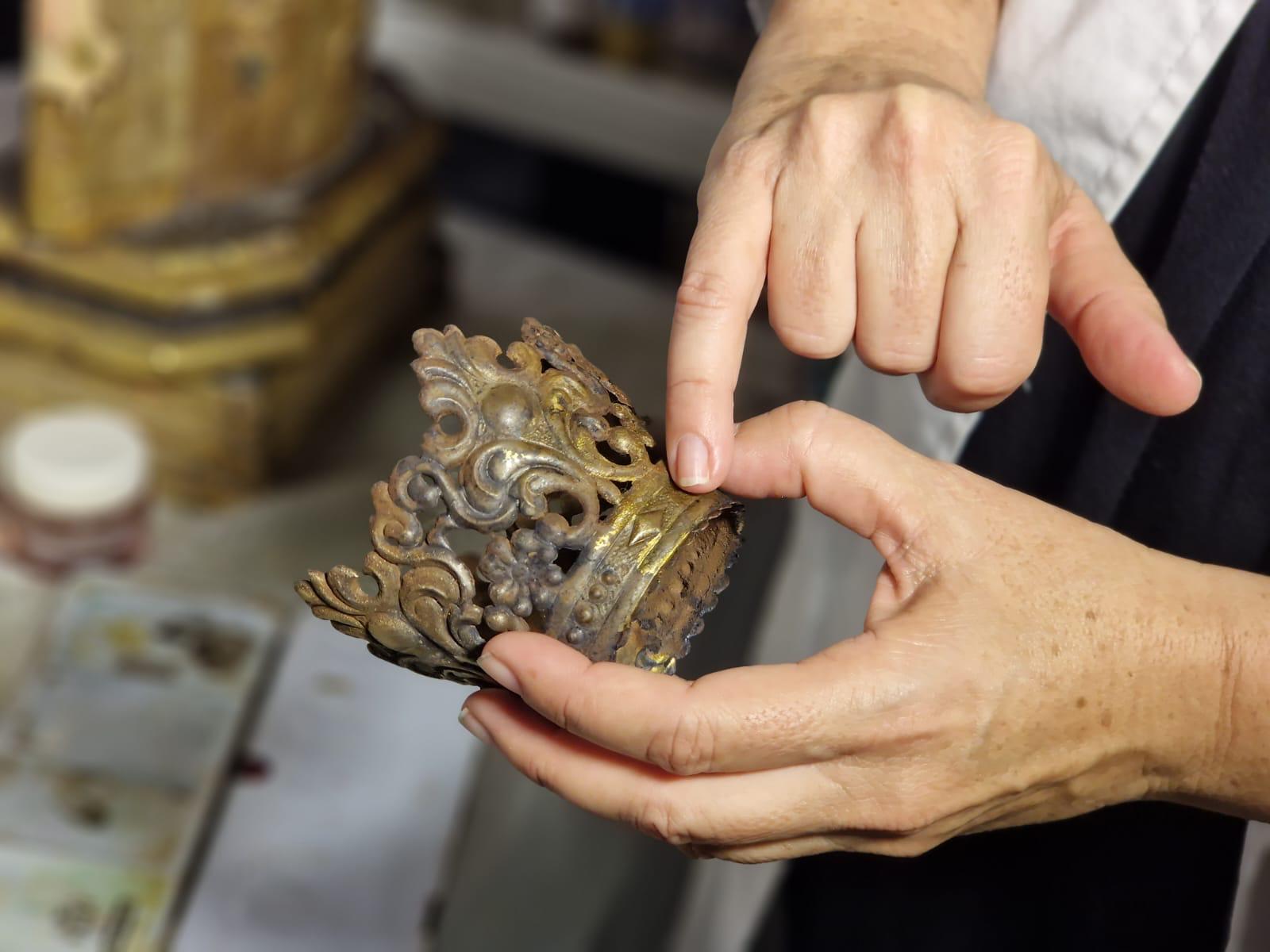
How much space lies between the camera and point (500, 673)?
2.43 ft

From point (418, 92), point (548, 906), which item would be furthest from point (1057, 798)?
point (418, 92)

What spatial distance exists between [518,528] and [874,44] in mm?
378

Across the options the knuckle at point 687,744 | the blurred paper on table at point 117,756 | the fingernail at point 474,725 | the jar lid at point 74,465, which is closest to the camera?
the knuckle at point 687,744

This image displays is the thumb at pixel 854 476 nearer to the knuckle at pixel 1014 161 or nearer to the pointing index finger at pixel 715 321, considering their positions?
the pointing index finger at pixel 715 321

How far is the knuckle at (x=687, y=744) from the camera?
688mm

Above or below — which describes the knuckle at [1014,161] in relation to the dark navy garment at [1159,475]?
above

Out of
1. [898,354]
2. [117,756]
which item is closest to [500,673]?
[898,354]

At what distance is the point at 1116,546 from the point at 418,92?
2.34 meters

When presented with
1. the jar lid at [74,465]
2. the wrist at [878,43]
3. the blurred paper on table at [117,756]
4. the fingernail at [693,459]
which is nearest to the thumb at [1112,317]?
the wrist at [878,43]

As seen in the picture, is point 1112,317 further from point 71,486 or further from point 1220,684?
point 71,486

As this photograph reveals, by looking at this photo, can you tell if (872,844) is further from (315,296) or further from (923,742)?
(315,296)

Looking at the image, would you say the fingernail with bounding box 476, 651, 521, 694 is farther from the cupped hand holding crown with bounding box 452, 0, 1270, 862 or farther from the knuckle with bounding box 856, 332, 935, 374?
the knuckle with bounding box 856, 332, 935, 374

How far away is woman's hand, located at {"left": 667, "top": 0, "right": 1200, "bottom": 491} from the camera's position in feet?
2.46

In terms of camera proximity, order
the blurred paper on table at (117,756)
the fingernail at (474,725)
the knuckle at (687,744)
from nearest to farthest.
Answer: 1. the knuckle at (687,744)
2. the fingernail at (474,725)
3. the blurred paper on table at (117,756)
